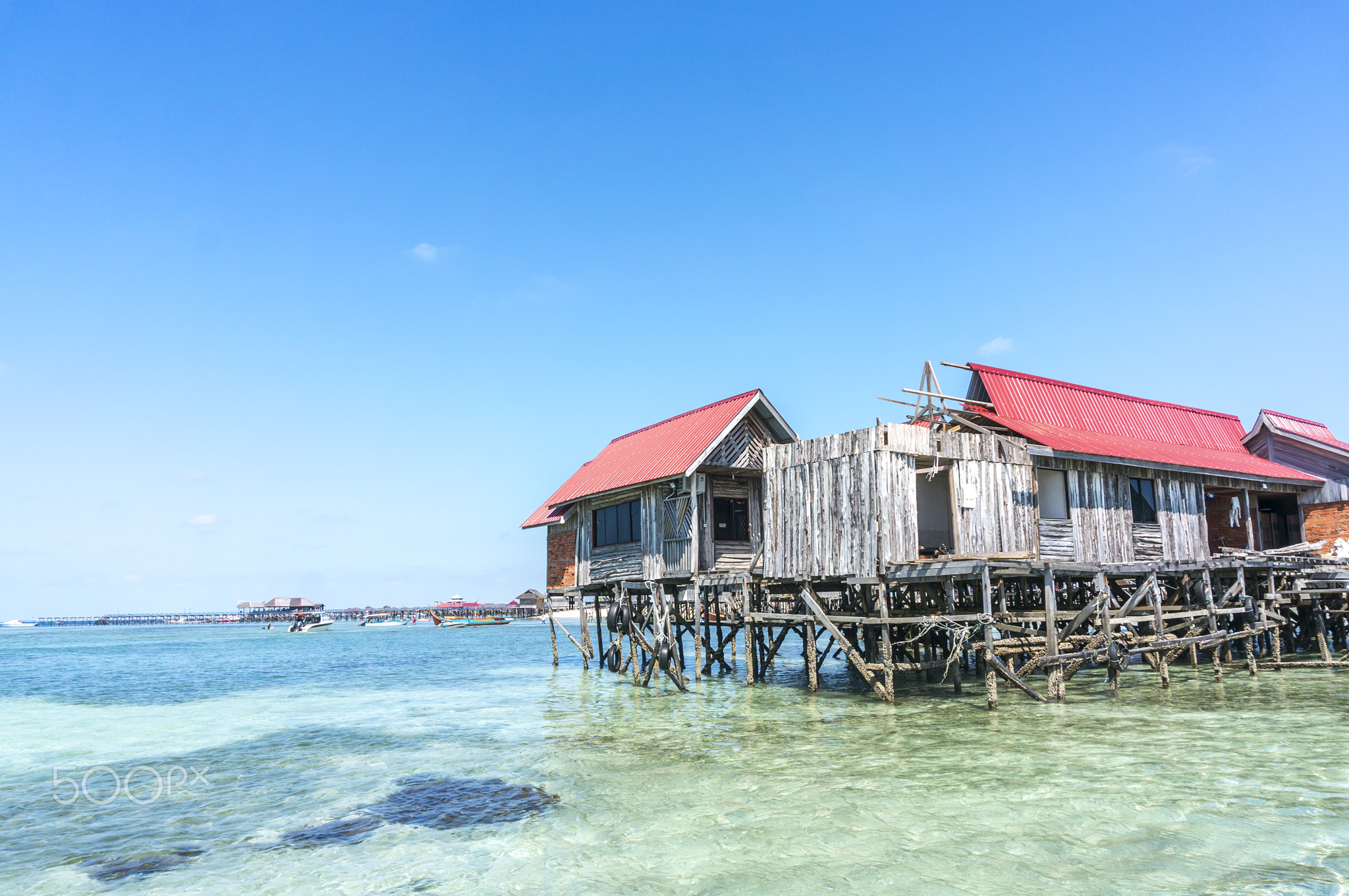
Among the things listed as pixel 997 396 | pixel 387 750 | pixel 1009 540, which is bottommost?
pixel 387 750

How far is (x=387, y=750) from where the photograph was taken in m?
17.2

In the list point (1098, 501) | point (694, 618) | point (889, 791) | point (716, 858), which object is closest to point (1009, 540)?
point (1098, 501)

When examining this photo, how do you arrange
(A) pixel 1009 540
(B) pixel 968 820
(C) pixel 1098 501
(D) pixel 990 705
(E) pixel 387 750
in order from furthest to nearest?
(C) pixel 1098 501 → (A) pixel 1009 540 → (D) pixel 990 705 → (E) pixel 387 750 → (B) pixel 968 820

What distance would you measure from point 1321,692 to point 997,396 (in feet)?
33.9

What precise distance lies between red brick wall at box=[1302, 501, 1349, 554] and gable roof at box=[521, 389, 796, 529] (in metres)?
18.0

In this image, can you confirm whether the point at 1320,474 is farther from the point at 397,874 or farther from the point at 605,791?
the point at 397,874

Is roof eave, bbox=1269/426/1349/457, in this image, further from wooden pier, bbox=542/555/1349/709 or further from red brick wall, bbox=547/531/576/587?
red brick wall, bbox=547/531/576/587

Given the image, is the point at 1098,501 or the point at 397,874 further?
the point at 1098,501

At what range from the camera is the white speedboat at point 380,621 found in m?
133

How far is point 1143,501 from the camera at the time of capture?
24.1 metres

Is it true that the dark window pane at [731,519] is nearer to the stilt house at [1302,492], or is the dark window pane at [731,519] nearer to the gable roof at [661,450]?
the gable roof at [661,450]

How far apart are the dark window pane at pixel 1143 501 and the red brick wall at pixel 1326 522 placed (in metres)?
8.47

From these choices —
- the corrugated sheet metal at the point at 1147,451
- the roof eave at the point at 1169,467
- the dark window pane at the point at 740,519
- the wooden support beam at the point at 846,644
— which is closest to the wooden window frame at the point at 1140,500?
the roof eave at the point at 1169,467

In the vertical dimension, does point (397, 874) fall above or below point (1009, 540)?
below
